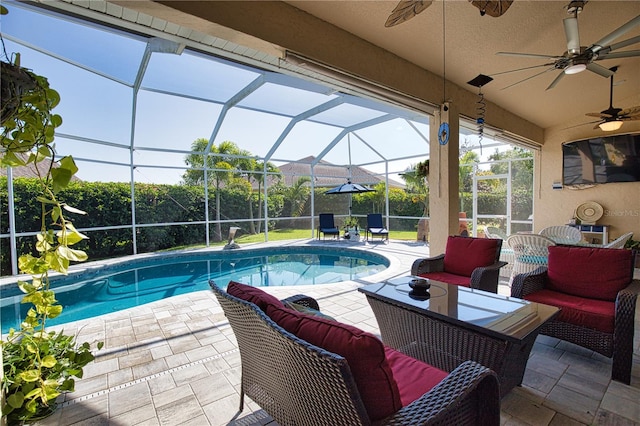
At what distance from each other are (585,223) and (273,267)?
289 inches

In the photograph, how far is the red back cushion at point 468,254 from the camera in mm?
3402

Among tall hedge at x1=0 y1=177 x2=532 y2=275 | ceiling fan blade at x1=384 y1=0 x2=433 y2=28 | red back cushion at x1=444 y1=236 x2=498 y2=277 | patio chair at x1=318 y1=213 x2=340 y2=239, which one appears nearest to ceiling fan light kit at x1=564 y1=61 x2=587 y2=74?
red back cushion at x1=444 y1=236 x2=498 y2=277

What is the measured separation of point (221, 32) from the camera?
259 cm

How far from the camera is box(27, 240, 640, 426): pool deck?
1.89m

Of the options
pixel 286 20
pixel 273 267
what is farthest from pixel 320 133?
pixel 286 20

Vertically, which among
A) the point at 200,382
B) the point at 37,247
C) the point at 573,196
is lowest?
the point at 200,382

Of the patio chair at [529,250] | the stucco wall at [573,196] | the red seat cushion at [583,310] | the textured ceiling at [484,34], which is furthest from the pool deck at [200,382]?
the stucco wall at [573,196]

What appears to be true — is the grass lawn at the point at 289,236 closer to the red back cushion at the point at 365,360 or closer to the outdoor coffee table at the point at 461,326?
the outdoor coffee table at the point at 461,326

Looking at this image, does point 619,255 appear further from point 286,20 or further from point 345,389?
point 286,20

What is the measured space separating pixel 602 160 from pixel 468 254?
534cm

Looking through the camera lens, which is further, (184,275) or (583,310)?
(184,275)

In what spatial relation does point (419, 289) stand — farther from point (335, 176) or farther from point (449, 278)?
point (335, 176)

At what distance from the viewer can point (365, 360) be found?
97cm

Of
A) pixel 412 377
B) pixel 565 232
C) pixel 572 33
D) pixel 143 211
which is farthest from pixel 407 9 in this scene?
pixel 143 211
